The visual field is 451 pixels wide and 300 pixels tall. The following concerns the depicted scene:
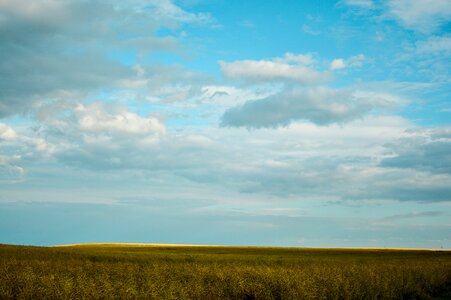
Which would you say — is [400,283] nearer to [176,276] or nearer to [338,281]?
[338,281]

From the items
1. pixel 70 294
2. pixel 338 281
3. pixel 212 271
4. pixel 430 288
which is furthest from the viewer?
pixel 430 288

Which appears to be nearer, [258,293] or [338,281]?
[258,293]

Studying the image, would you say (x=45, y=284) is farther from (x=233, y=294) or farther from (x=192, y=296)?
(x=233, y=294)

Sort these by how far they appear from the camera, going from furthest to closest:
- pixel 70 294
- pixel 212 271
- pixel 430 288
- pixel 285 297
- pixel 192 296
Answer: pixel 430 288 < pixel 212 271 < pixel 285 297 < pixel 192 296 < pixel 70 294

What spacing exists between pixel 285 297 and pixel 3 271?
562 inches

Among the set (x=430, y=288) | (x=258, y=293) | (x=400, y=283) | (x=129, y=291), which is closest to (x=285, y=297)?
(x=258, y=293)

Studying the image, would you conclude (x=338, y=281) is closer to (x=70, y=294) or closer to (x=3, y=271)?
(x=70, y=294)

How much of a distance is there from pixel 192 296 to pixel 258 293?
3.73m

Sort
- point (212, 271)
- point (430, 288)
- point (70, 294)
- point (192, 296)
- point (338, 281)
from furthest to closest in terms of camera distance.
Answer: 1. point (430, 288)
2. point (212, 271)
3. point (338, 281)
4. point (192, 296)
5. point (70, 294)

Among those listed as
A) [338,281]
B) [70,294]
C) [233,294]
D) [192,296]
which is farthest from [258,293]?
[70,294]

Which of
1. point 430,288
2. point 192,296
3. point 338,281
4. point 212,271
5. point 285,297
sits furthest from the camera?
point 430,288

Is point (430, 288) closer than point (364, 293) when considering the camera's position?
No

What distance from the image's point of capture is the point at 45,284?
1767 centimetres

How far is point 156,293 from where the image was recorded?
1777 centimetres
